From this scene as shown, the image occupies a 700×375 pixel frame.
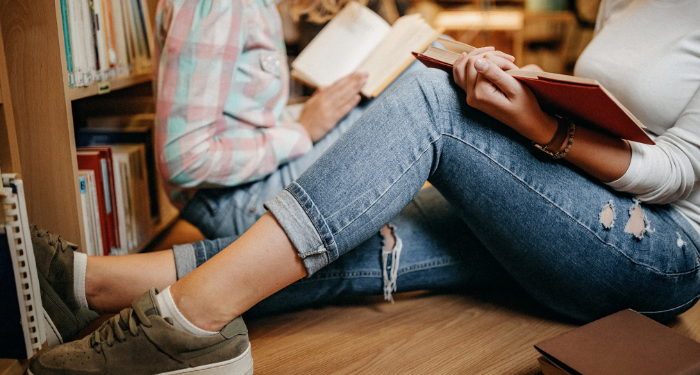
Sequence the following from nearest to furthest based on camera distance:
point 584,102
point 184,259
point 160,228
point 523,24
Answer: point 584,102, point 184,259, point 160,228, point 523,24

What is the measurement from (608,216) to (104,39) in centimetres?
96

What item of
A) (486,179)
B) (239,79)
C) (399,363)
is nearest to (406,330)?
(399,363)

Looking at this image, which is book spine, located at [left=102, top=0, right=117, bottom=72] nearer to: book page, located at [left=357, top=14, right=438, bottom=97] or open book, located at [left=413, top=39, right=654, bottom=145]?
book page, located at [left=357, top=14, right=438, bottom=97]

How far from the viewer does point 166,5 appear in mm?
815

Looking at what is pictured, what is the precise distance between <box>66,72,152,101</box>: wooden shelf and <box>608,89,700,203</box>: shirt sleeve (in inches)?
34.7

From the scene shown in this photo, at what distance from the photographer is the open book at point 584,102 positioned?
51cm

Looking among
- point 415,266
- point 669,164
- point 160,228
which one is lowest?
point 160,228

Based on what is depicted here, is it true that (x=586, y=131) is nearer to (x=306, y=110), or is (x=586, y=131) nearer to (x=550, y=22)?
(x=306, y=110)

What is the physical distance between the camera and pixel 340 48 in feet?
3.69

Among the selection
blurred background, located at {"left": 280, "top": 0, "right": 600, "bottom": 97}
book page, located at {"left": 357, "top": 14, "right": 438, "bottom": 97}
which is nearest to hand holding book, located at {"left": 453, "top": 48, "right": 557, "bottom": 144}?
book page, located at {"left": 357, "top": 14, "right": 438, "bottom": 97}

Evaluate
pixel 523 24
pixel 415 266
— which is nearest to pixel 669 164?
pixel 415 266

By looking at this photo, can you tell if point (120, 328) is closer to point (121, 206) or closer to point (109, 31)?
point (121, 206)

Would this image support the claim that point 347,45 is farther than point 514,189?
Yes

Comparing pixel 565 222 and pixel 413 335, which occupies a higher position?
pixel 565 222
